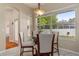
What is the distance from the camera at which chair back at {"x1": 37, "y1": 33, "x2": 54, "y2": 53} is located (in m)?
2.53

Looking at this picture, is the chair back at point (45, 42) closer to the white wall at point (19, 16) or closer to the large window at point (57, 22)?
the large window at point (57, 22)

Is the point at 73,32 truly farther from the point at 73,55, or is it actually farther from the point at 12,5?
the point at 12,5

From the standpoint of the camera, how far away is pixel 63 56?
8.06 feet

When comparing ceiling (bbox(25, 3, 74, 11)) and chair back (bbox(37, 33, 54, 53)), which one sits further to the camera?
chair back (bbox(37, 33, 54, 53))

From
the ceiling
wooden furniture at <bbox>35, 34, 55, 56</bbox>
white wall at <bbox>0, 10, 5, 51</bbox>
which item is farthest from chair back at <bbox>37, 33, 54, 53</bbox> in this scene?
white wall at <bbox>0, 10, 5, 51</bbox>

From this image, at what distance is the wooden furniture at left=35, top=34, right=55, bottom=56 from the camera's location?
2523mm

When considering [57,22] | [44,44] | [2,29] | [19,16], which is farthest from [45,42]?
[2,29]

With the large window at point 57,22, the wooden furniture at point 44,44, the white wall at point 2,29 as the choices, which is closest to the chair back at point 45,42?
the wooden furniture at point 44,44

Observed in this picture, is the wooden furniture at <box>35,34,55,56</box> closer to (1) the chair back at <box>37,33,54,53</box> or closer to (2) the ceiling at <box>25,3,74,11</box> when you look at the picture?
(1) the chair back at <box>37,33,54,53</box>

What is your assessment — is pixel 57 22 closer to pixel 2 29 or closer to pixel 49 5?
pixel 49 5

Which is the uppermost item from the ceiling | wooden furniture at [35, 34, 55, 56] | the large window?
the ceiling

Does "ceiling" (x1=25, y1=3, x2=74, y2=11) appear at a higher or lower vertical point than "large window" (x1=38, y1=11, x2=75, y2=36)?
higher

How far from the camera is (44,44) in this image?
2.57 meters

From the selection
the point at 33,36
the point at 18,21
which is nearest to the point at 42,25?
the point at 33,36
